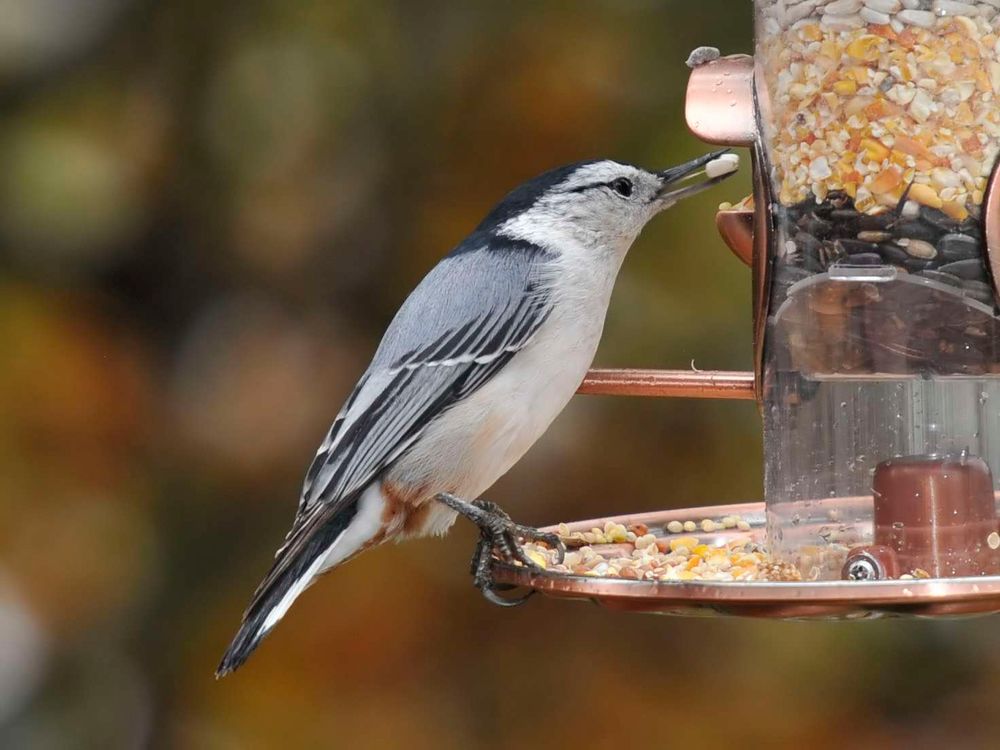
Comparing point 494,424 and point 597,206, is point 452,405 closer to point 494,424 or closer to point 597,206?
point 494,424

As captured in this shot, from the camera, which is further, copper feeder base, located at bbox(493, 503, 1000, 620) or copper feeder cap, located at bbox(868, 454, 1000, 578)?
copper feeder cap, located at bbox(868, 454, 1000, 578)

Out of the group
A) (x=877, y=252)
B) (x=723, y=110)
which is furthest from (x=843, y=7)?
(x=877, y=252)

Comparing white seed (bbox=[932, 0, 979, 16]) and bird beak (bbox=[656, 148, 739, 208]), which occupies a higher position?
white seed (bbox=[932, 0, 979, 16])

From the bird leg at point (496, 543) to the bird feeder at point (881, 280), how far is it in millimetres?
82

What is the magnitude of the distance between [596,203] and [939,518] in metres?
1.11

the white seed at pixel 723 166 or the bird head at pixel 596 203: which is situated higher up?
the white seed at pixel 723 166

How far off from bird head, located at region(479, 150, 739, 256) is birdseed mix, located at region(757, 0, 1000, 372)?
72cm

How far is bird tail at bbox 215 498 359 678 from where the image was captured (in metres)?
2.55

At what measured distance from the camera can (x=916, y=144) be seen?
2.14m

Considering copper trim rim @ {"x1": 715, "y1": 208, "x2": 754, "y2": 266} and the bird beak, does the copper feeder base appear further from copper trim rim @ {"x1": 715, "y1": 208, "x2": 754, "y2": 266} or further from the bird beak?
the bird beak

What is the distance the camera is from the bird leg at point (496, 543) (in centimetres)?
239

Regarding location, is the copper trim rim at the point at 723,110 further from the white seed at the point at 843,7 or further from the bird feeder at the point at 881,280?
the white seed at the point at 843,7

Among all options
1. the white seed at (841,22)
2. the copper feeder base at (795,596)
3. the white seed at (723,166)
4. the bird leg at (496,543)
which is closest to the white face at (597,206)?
the white seed at (723,166)

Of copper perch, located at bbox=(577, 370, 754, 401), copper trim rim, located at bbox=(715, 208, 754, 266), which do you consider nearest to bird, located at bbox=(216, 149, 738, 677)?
copper trim rim, located at bbox=(715, 208, 754, 266)
